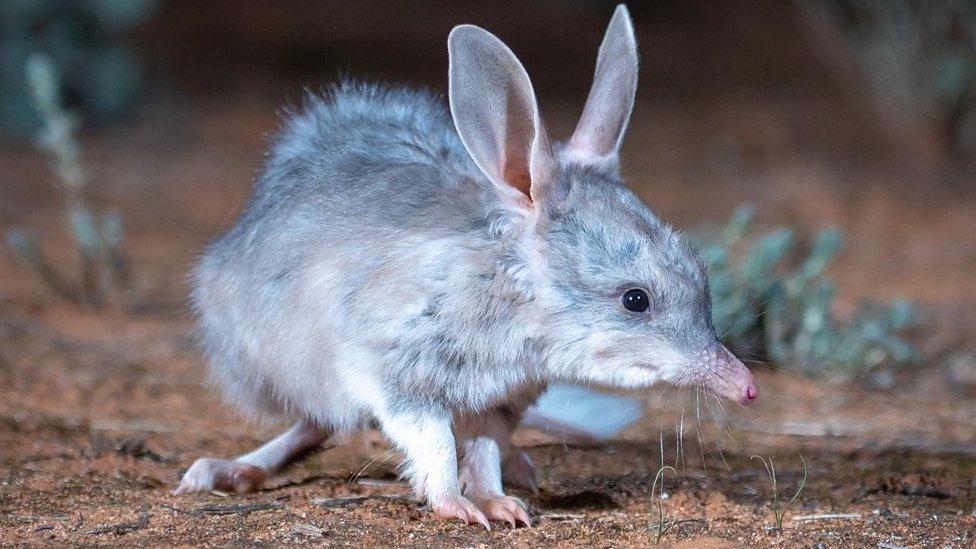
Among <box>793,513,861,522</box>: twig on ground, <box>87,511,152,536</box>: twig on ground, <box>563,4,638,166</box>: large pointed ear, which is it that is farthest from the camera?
<box>563,4,638,166</box>: large pointed ear

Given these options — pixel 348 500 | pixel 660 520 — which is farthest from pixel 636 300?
pixel 348 500

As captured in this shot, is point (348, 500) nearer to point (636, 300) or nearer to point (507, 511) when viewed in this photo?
point (507, 511)

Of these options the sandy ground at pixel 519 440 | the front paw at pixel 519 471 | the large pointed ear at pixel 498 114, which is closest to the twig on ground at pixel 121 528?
the sandy ground at pixel 519 440

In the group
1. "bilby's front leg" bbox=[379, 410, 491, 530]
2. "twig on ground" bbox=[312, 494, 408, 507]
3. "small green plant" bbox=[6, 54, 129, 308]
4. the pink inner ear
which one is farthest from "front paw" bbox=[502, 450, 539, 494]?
"small green plant" bbox=[6, 54, 129, 308]

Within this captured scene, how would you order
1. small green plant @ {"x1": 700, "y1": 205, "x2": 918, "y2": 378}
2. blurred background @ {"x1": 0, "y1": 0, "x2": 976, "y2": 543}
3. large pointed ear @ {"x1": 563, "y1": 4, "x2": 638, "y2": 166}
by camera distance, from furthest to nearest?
small green plant @ {"x1": 700, "y1": 205, "x2": 918, "y2": 378} < blurred background @ {"x1": 0, "y1": 0, "x2": 976, "y2": 543} < large pointed ear @ {"x1": 563, "y1": 4, "x2": 638, "y2": 166}

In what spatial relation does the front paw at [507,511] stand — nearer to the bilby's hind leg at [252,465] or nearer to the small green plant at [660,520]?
the small green plant at [660,520]

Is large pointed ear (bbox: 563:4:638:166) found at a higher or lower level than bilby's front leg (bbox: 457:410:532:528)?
higher

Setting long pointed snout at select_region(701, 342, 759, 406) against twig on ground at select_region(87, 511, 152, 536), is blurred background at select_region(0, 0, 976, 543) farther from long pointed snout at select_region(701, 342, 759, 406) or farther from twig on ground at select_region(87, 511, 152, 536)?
long pointed snout at select_region(701, 342, 759, 406)
